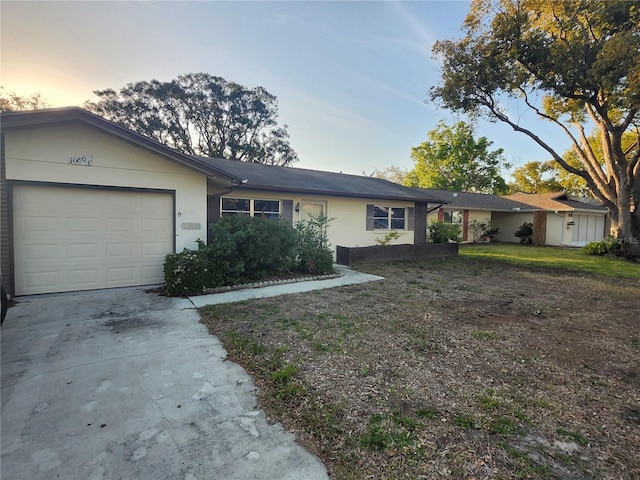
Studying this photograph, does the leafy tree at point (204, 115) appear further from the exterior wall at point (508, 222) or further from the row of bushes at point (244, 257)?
the row of bushes at point (244, 257)

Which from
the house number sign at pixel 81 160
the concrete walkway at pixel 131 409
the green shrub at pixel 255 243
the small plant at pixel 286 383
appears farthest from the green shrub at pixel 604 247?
the house number sign at pixel 81 160

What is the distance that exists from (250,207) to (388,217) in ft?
20.9

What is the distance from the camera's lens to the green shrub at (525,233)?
71.6ft

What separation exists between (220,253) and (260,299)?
159cm

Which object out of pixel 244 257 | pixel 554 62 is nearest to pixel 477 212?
pixel 554 62

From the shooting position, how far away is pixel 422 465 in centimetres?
216

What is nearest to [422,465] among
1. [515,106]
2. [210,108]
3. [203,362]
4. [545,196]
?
[203,362]

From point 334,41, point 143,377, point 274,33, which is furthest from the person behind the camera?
point 334,41

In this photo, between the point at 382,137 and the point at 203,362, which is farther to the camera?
the point at 382,137

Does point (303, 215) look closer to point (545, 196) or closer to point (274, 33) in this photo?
point (274, 33)

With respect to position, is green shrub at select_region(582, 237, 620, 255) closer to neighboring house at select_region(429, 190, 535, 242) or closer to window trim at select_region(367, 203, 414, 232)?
neighboring house at select_region(429, 190, 535, 242)

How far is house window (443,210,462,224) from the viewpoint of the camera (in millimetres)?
20531

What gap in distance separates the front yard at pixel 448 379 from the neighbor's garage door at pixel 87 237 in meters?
3.00

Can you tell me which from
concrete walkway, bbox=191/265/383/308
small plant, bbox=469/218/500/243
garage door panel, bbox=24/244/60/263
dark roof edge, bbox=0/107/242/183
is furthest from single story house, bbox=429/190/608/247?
garage door panel, bbox=24/244/60/263
